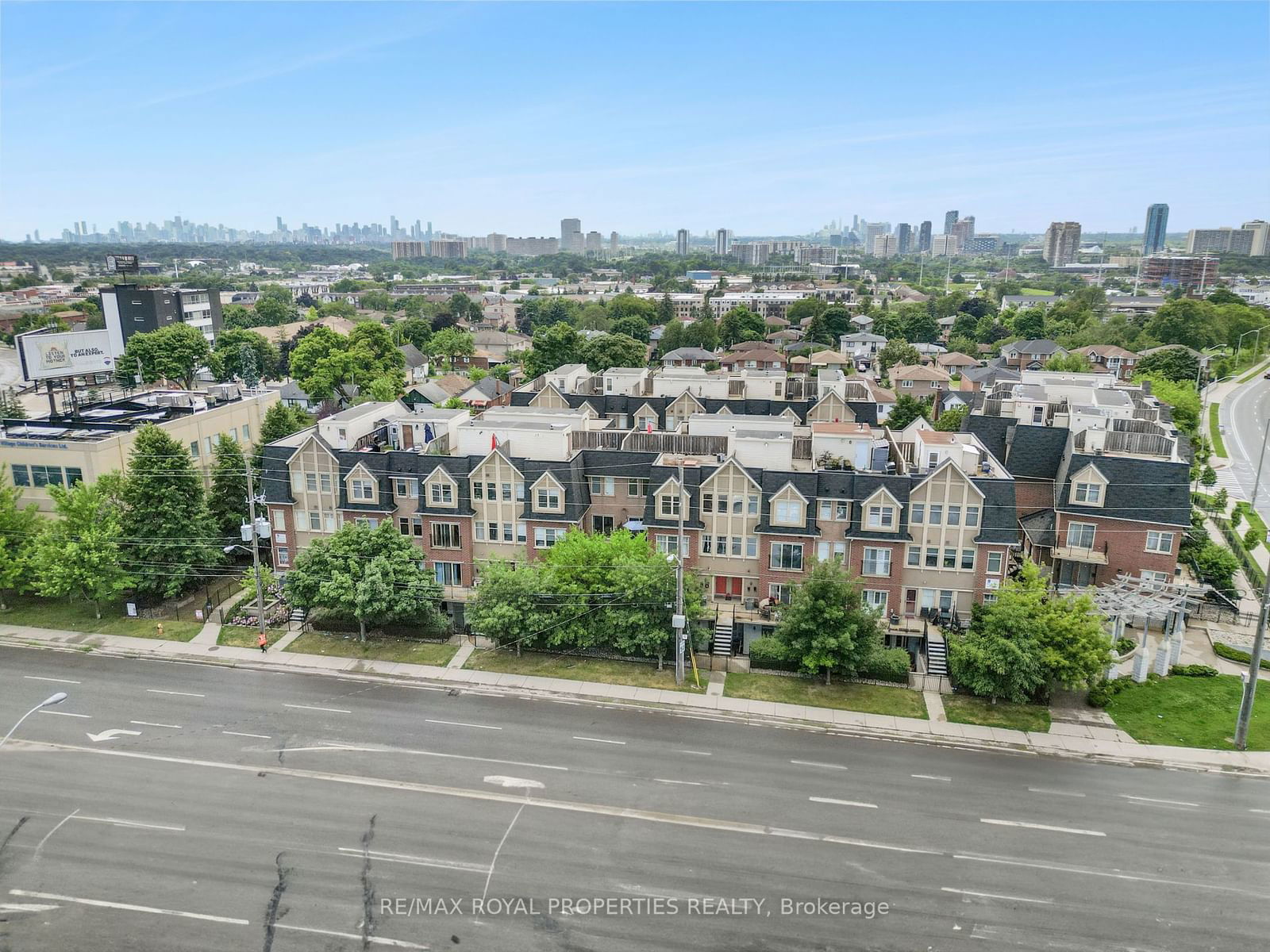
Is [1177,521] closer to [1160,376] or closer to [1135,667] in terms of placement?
[1135,667]

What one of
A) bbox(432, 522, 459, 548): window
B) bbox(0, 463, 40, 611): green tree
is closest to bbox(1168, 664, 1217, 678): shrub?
bbox(432, 522, 459, 548): window

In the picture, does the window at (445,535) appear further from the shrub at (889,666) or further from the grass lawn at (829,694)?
the shrub at (889,666)

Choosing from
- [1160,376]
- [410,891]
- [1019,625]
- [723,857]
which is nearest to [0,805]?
[410,891]

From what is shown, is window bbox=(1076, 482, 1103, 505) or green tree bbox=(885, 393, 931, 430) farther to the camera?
green tree bbox=(885, 393, 931, 430)

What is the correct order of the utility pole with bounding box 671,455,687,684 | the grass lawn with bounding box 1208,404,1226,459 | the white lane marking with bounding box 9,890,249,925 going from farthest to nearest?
the grass lawn with bounding box 1208,404,1226,459
the utility pole with bounding box 671,455,687,684
the white lane marking with bounding box 9,890,249,925

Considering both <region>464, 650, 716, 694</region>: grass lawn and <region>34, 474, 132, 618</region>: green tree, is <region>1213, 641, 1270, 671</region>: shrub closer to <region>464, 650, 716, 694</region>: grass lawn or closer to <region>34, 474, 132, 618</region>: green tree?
<region>464, 650, 716, 694</region>: grass lawn

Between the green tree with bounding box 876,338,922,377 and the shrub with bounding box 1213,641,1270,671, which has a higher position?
the green tree with bounding box 876,338,922,377

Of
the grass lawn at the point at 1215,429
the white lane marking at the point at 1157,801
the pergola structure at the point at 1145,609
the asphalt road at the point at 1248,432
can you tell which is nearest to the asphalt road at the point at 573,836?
the white lane marking at the point at 1157,801
